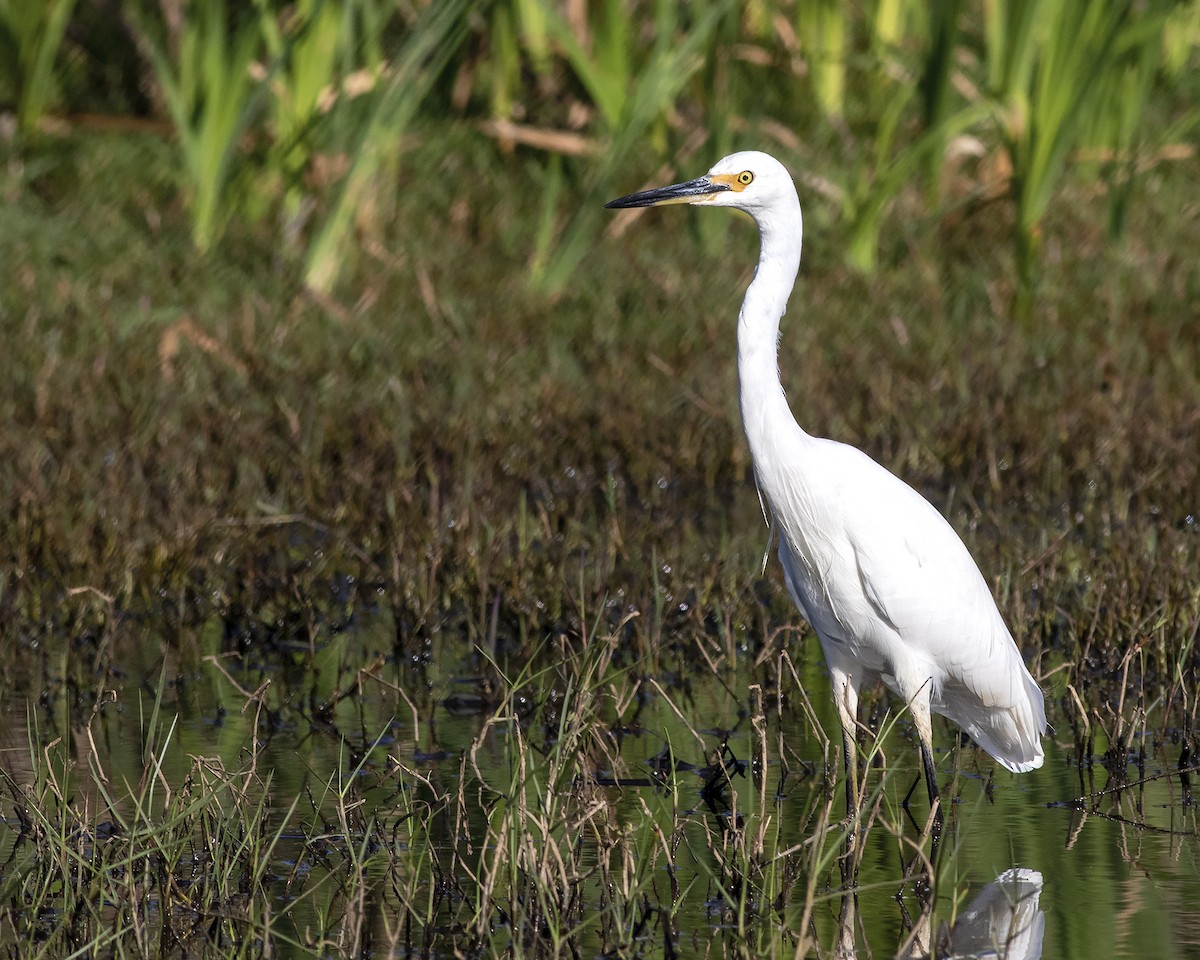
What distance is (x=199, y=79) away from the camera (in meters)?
8.20

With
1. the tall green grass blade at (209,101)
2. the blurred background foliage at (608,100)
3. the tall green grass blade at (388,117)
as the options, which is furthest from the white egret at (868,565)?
the tall green grass blade at (209,101)

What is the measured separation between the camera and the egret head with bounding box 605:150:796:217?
445cm

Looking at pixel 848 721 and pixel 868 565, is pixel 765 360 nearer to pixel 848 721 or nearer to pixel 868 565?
pixel 868 565

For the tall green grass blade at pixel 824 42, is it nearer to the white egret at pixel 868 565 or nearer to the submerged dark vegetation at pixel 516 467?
the submerged dark vegetation at pixel 516 467

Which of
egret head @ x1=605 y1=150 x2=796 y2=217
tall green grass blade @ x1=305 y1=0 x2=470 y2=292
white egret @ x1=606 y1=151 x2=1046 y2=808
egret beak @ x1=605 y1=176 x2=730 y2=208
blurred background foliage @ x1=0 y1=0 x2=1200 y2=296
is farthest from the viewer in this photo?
blurred background foliage @ x1=0 y1=0 x2=1200 y2=296

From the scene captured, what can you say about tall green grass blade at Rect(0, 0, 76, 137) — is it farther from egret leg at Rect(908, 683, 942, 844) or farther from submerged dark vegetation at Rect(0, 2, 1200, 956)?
egret leg at Rect(908, 683, 942, 844)

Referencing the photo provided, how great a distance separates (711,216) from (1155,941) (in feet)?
17.9

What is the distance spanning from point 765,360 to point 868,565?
1.73 ft

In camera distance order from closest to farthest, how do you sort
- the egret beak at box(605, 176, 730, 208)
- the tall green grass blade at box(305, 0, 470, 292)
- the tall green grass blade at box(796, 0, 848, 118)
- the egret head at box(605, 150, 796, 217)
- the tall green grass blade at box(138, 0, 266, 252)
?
the egret head at box(605, 150, 796, 217), the egret beak at box(605, 176, 730, 208), the tall green grass blade at box(305, 0, 470, 292), the tall green grass blade at box(138, 0, 266, 252), the tall green grass blade at box(796, 0, 848, 118)

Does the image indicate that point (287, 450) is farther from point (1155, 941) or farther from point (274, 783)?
point (1155, 941)

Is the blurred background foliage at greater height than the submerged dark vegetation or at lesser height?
greater

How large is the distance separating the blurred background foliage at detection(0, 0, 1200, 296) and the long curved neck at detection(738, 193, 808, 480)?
328 cm

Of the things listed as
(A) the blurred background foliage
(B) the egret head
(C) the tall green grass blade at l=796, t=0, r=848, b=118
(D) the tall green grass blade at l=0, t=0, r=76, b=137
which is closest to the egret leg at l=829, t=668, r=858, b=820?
(B) the egret head

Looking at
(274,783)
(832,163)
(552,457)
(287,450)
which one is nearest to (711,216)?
(832,163)
